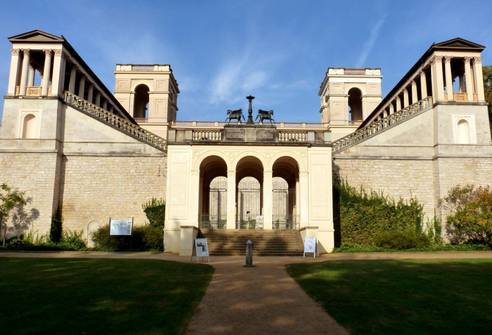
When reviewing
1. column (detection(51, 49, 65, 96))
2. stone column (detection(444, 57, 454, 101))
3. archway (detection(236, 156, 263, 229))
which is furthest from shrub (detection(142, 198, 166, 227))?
stone column (detection(444, 57, 454, 101))

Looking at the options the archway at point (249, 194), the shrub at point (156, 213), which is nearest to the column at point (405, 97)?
the archway at point (249, 194)

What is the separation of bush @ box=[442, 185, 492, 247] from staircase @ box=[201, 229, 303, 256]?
9.86 metres

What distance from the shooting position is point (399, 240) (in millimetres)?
23422

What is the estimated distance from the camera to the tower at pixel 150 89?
4603 cm

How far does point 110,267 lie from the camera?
1363 cm

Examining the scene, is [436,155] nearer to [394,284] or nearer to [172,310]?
[394,284]

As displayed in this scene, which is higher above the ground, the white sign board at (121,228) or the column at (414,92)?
the column at (414,92)

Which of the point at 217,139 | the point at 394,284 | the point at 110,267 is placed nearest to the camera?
the point at 394,284

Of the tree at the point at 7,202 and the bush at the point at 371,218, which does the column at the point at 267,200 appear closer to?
the bush at the point at 371,218

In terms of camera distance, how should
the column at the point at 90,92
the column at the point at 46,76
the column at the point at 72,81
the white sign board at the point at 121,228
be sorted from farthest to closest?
the column at the point at 90,92 → the column at the point at 72,81 → the column at the point at 46,76 → the white sign board at the point at 121,228

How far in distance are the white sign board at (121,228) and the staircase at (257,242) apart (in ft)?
13.0

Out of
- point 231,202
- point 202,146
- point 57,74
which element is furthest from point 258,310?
point 57,74

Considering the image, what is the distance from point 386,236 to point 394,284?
13668mm

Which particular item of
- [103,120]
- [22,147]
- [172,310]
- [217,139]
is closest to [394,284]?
[172,310]
